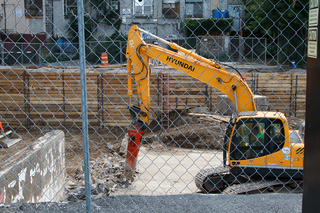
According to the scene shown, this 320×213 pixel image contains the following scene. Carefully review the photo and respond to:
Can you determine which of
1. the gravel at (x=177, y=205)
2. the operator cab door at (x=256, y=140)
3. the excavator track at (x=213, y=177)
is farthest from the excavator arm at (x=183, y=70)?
the gravel at (x=177, y=205)

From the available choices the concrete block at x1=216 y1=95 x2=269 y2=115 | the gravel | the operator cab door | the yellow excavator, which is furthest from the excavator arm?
the concrete block at x1=216 y1=95 x2=269 y2=115

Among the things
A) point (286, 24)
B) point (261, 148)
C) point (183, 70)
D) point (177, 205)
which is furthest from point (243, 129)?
point (286, 24)

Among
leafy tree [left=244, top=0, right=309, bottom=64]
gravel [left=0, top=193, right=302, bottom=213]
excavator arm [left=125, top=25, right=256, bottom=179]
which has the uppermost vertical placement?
leafy tree [left=244, top=0, right=309, bottom=64]

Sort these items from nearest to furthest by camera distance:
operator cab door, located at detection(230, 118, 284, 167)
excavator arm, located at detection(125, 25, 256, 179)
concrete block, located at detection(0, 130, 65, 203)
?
concrete block, located at detection(0, 130, 65, 203), excavator arm, located at detection(125, 25, 256, 179), operator cab door, located at detection(230, 118, 284, 167)

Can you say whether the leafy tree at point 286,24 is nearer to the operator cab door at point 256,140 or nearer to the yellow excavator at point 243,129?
the yellow excavator at point 243,129

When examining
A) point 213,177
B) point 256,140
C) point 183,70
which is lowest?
point 213,177

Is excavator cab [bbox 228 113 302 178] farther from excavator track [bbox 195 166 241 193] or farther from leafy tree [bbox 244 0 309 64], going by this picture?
leafy tree [bbox 244 0 309 64]

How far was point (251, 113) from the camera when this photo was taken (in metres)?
5.47

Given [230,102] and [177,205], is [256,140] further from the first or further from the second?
[230,102]

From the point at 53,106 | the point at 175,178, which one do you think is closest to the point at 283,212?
the point at 175,178

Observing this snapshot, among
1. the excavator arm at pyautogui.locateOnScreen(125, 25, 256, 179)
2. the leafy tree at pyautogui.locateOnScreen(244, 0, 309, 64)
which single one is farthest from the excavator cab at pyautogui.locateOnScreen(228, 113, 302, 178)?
the leafy tree at pyautogui.locateOnScreen(244, 0, 309, 64)

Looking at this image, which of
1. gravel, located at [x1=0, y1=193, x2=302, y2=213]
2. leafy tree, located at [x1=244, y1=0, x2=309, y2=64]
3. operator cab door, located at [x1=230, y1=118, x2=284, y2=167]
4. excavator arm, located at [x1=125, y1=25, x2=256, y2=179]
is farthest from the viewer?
leafy tree, located at [x1=244, y1=0, x2=309, y2=64]

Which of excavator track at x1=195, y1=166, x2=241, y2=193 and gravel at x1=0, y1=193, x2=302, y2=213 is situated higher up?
gravel at x1=0, y1=193, x2=302, y2=213

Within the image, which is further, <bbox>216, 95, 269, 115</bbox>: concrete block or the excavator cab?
<bbox>216, 95, 269, 115</bbox>: concrete block
